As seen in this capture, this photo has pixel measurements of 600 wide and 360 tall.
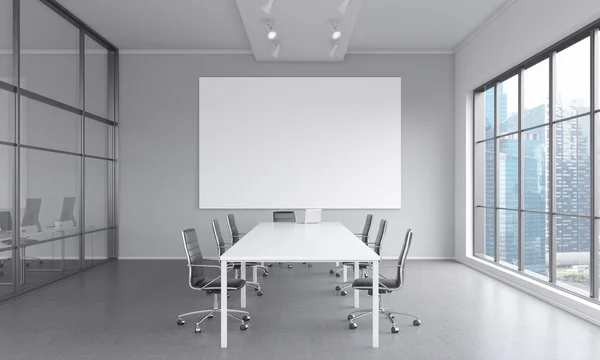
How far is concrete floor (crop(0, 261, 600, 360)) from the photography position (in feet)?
13.1

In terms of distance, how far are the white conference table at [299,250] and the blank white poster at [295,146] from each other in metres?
2.81

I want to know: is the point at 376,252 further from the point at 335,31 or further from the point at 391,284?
the point at 335,31

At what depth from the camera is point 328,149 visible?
30.6ft

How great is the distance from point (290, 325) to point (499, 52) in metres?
5.36

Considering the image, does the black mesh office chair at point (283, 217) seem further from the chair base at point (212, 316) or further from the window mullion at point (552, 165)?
the window mullion at point (552, 165)

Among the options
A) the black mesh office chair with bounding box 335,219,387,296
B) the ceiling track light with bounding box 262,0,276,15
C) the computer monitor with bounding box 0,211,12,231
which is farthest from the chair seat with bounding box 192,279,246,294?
the ceiling track light with bounding box 262,0,276,15

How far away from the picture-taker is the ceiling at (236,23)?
7.12 m

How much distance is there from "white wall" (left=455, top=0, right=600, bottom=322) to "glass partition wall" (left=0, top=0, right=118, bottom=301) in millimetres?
6690

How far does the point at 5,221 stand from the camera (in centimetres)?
577

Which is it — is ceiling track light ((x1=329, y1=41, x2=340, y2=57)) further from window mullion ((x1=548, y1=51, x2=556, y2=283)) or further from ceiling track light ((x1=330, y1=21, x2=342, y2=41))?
window mullion ((x1=548, y1=51, x2=556, y2=283))

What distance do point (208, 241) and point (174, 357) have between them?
5575 millimetres

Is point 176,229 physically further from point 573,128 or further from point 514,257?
point 573,128

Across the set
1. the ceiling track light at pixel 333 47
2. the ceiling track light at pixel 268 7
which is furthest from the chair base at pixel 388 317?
the ceiling track light at pixel 333 47

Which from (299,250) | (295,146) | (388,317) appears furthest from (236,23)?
(388,317)
